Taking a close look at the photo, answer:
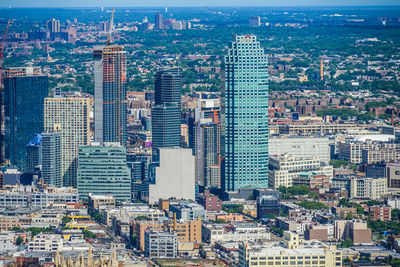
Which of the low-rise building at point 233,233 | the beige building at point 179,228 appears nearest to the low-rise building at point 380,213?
the low-rise building at point 233,233

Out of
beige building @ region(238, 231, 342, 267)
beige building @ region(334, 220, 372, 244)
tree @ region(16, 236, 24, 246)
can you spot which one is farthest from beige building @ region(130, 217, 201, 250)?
beige building @ region(238, 231, 342, 267)

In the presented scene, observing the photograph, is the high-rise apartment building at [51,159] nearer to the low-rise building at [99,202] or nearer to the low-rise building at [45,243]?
the low-rise building at [99,202]

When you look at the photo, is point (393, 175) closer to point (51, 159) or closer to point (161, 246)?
point (51, 159)

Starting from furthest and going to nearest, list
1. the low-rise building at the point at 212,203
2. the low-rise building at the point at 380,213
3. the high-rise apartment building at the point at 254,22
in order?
the high-rise apartment building at the point at 254,22, the low-rise building at the point at 212,203, the low-rise building at the point at 380,213

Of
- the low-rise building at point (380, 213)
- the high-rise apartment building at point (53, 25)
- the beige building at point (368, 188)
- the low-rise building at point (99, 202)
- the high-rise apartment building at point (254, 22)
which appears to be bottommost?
the low-rise building at point (380, 213)

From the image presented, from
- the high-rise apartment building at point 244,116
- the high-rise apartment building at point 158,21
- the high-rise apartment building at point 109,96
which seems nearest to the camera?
the high-rise apartment building at point 244,116

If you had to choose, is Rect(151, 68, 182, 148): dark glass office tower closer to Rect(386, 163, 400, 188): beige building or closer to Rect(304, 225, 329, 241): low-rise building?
Rect(386, 163, 400, 188): beige building

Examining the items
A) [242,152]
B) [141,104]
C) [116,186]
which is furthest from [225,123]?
[141,104]

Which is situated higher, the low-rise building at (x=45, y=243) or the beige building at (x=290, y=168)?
the beige building at (x=290, y=168)
